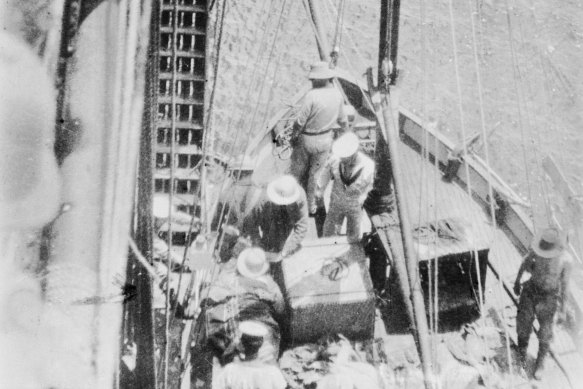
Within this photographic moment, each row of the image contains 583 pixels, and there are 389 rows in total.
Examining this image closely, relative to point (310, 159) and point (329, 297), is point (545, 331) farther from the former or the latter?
A: point (310, 159)

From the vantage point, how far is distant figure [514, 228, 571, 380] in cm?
509

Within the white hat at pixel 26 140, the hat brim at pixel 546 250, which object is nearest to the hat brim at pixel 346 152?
the hat brim at pixel 546 250

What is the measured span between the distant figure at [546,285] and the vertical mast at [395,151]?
1496 mm

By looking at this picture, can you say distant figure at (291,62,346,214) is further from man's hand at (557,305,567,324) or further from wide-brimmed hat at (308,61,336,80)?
man's hand at (557,305,567,324)

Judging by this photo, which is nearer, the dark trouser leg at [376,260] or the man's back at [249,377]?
the man's back at [249,377]

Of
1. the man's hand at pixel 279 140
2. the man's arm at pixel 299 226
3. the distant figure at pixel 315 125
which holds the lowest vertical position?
the man's arm at pixel 299 226

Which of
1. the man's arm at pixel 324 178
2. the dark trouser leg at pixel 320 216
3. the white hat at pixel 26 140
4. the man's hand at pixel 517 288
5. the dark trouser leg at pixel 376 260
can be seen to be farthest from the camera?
the dark trouser leg at pixel 320 216

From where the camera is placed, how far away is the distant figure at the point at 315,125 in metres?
6.42

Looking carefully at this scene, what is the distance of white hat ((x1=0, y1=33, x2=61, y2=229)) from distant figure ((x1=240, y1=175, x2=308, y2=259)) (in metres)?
4.01

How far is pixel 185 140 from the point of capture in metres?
7.55

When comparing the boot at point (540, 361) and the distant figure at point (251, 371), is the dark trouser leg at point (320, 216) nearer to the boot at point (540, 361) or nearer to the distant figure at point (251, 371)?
the distant figure at point (251, 371)

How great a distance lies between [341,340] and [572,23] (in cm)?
1735

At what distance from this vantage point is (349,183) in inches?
238

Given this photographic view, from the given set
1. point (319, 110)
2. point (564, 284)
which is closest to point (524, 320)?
point (564, 284)
